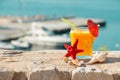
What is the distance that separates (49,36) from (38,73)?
40329 mm

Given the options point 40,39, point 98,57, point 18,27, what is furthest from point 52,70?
point 18,27

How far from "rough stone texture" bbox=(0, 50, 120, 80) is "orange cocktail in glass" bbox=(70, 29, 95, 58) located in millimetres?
166

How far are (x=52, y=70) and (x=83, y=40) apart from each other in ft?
1.91

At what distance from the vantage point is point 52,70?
3.03 m

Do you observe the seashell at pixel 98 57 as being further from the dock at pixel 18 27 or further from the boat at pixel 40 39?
the dock at pixel 18 27

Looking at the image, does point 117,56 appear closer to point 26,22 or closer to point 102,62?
point 102,62

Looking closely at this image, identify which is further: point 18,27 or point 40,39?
point 18,27

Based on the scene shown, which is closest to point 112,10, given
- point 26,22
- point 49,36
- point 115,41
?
point 26,22

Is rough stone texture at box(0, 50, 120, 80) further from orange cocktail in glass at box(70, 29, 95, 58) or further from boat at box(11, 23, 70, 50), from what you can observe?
boat at box(11, 23, 70, 50)

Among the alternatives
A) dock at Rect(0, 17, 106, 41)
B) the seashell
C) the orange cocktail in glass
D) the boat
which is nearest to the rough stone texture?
the seashell

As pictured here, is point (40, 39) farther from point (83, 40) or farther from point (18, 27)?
point (83, 40)

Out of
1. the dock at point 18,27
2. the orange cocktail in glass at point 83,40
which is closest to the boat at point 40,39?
the dock at point 18,27

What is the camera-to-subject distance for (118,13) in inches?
3187

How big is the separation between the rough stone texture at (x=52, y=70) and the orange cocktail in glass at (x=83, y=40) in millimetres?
166
